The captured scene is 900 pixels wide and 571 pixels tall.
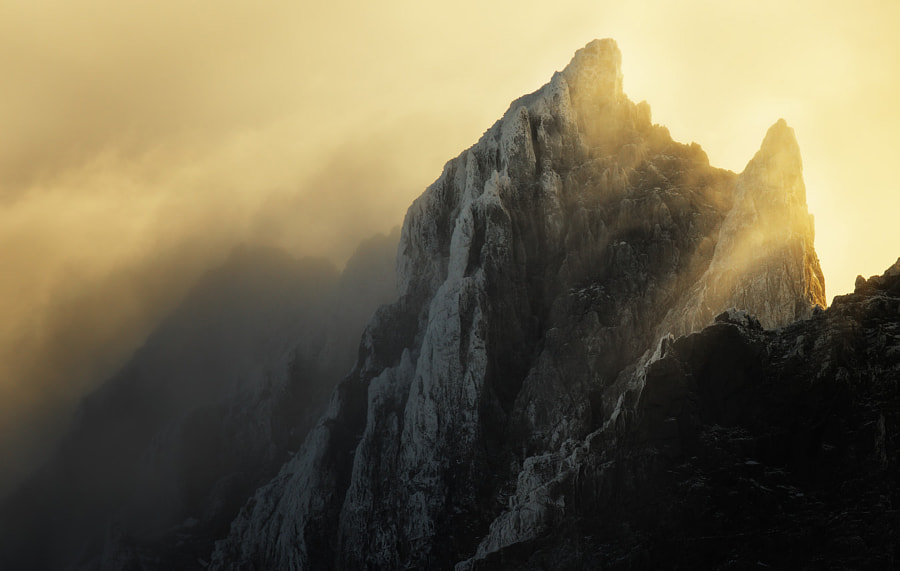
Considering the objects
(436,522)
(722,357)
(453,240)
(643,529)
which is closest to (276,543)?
(436,522)

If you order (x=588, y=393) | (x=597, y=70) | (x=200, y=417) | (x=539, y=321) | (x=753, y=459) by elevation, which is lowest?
(x=753, y=459)

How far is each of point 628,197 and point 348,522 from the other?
4088 centimetres

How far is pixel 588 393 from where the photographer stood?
89000 mm

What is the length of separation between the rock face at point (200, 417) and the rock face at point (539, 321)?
19584 mm

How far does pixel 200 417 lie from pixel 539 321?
2535 inches

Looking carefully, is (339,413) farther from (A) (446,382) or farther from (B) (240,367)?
(B) (240,367)

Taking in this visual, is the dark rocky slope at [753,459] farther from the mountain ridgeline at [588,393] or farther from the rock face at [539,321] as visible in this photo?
the rock face at [539,321]

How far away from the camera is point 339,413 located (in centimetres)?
11256

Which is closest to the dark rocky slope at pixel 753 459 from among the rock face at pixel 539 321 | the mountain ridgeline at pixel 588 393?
the mountain ridgeline at pixel 588 393

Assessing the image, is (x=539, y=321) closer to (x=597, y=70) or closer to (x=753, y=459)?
(x=597, y=70)

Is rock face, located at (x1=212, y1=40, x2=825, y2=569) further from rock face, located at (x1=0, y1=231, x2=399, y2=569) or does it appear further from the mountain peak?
rock face, located at (x1=0, y1=231, x2=399, y2=569)

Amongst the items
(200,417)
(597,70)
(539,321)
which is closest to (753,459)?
(539,321)

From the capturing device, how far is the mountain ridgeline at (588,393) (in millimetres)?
70438

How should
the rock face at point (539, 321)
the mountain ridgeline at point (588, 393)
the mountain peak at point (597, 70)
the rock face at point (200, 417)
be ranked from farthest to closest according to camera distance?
the rock face at point (200, 417)
the mountain peak at point (597, 70)
the rock face at point (539, 321)
the mountain ridgeline at point (588, 393)
